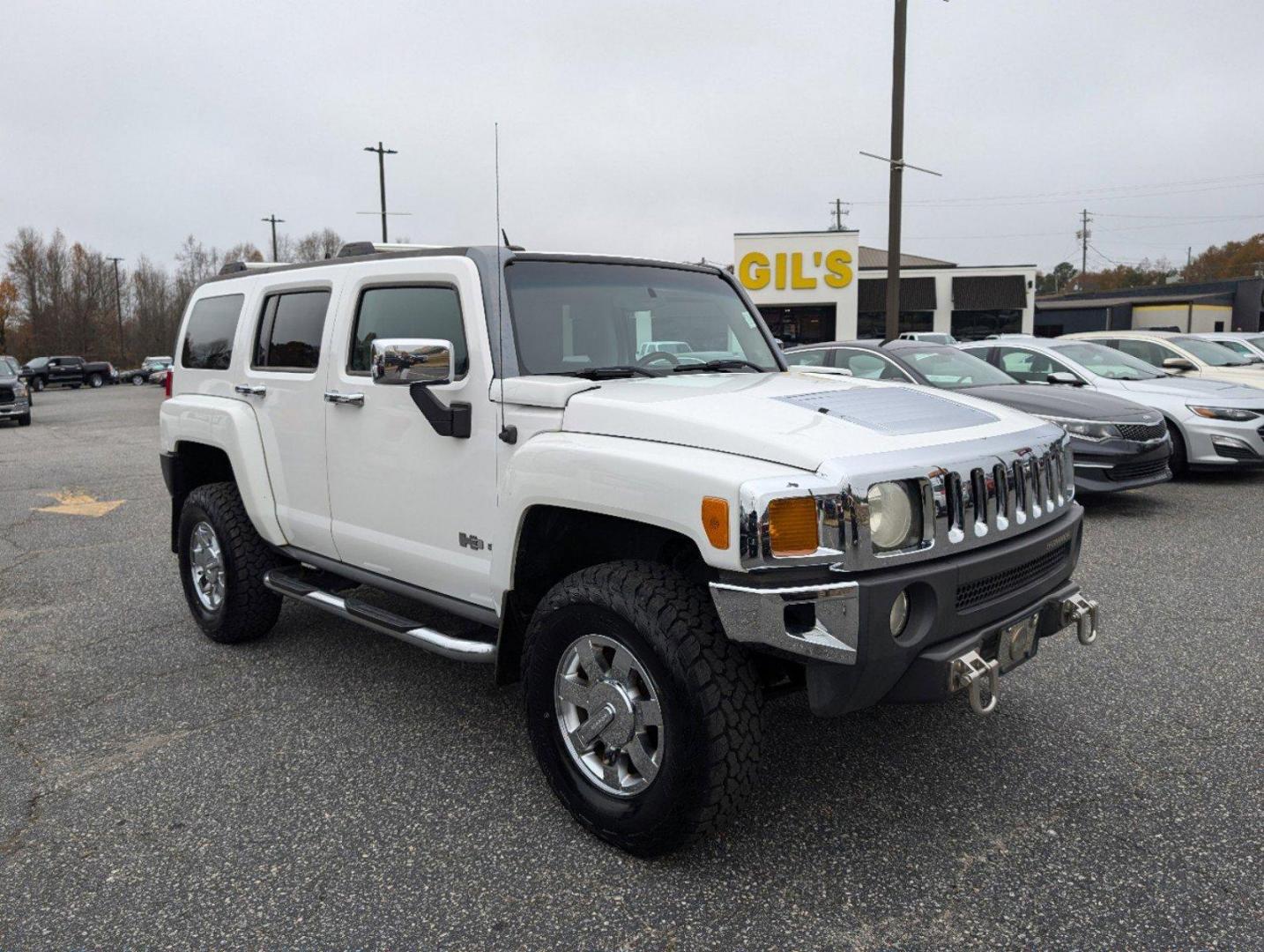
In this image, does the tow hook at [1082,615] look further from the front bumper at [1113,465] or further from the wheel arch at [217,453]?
the front bumper at [1113,465]

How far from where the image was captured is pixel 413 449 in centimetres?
378

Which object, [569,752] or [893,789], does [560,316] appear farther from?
[893,789]

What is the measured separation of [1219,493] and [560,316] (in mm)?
8199

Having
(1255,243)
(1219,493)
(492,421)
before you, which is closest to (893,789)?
(492,421)

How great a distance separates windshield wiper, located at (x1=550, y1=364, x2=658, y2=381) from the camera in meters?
3.58

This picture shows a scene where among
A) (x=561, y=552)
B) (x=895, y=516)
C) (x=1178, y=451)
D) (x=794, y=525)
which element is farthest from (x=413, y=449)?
(x=1178, y=451)

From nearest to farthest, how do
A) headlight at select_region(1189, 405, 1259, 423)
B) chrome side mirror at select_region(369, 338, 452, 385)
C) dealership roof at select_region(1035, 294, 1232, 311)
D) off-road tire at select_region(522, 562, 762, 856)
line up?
off-road tire at select_region(522, 562, 762, 856)
chrome side mirror at select_region(369, 338, 452, 385)
headlight at select_region(1189, 405, 1259, 423)
dealership roof at select_region(1035, 294, 1232, 311)

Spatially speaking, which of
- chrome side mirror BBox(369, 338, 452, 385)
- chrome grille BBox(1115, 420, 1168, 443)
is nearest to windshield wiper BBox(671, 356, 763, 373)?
chrome side mirror BBox(369, 338, 452, 385)

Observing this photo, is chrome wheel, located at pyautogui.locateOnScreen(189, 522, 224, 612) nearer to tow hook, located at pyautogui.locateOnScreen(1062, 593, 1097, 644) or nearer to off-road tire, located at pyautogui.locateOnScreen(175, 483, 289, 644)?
off-road tire, located at pyautogui.locateOnScreen(175, 483, 289, 644)

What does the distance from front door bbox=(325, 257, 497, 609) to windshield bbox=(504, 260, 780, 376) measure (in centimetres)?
20

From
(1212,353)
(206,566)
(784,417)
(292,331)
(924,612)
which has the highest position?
(292,331)

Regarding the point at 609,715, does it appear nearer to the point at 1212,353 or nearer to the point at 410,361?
the point at 410,361

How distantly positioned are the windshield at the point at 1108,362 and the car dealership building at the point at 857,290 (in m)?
16.7

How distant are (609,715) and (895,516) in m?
1.06
